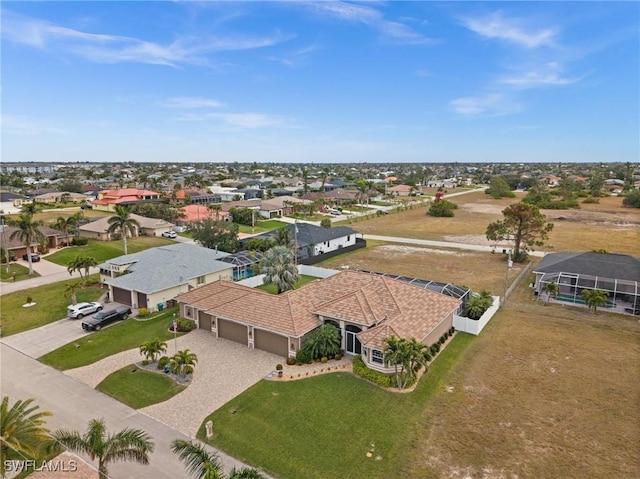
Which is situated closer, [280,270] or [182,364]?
[182,364]

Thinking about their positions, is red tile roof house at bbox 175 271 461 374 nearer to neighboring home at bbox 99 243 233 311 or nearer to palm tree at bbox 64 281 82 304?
neighboring home at bbox 99 243 233 311

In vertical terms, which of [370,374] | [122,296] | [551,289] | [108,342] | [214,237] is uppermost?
[214,237]

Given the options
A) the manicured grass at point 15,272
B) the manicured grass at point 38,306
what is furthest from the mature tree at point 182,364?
the manicured grass at point 15,272

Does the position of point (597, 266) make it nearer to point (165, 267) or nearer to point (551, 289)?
point (551, 289)

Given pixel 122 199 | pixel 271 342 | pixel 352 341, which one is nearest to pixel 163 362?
pixel 271 342

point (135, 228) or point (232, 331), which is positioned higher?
point (135, 228)

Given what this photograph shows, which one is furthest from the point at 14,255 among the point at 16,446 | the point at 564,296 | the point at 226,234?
the point at 564,296

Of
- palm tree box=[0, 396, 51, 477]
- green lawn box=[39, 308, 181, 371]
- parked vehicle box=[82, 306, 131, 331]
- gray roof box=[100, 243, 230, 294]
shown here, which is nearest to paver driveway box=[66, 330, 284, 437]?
green lawn box=[39, 308, 181, 371]

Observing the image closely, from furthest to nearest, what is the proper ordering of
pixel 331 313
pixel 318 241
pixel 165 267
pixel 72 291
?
1. pixel 318 241
2. pixel 165 267
3. pixel 72 291
4. pixel 331 313

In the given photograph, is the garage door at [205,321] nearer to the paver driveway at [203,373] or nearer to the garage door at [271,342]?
the paver driveway at [203,373]

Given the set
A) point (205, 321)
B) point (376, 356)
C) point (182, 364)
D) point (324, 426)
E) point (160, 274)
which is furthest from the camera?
point (160, 274)
